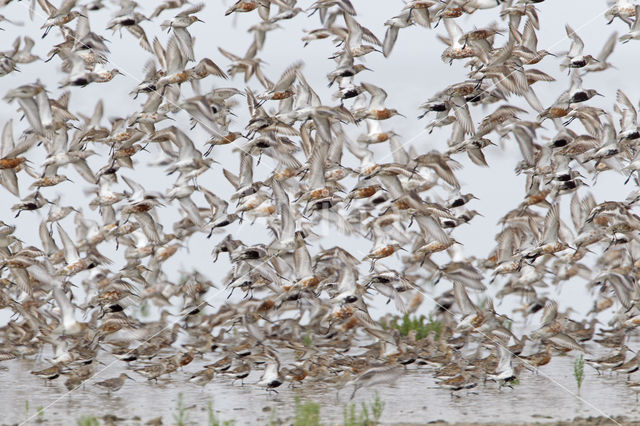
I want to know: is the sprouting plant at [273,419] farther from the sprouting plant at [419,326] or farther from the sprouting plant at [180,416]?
the sprouting plant at [419,326]

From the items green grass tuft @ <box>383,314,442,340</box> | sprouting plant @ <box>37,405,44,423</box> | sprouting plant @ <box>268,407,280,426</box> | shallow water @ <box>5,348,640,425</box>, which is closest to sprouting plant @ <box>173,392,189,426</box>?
shallow water @ <box>5,348,640,425</box>

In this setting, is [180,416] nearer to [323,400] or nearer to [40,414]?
[40,414]

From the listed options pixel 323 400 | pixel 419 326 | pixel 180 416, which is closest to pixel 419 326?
pixel 419 326

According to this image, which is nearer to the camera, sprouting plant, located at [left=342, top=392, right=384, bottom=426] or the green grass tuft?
sprouting plant, located at [left=342, top=392, right=384, bottom=426]

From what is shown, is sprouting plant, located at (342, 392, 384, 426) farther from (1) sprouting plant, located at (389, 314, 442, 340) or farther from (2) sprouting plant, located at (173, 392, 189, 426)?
(1) sprouting plant, located at (389, 314, 442, 340)

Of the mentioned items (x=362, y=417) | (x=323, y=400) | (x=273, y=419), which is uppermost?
(x=323, y=400)

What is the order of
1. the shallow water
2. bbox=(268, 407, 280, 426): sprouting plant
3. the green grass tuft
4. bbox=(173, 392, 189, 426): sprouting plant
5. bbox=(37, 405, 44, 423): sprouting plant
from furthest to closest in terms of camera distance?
the green grass tuft
the shallow water
bbox=(37, 405, 44, 423): sprouting plant
bbox=(173, 392, 189, 426): sprouting plant
bbox=(268, 407, 280, 426): sprouting plant

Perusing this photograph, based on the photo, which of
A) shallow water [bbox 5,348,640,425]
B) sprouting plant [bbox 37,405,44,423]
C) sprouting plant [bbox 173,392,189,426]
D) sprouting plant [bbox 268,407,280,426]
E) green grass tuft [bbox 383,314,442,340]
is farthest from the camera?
green grass tuft [bbox 383,314,442,340]

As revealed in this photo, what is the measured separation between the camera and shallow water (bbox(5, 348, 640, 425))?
14812 mm

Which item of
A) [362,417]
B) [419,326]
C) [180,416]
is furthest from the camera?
[419,326]

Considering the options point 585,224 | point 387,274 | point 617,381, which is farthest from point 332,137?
point 617,381

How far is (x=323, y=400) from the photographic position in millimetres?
15984

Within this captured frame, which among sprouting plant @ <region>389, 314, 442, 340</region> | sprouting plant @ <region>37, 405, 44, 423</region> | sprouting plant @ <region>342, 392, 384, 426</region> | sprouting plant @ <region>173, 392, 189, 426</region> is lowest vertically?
sprouting plant @ <region>342, 392, 384, 426</region>

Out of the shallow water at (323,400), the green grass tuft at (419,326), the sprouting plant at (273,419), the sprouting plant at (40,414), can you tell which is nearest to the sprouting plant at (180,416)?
the shallow water at (323,400)
